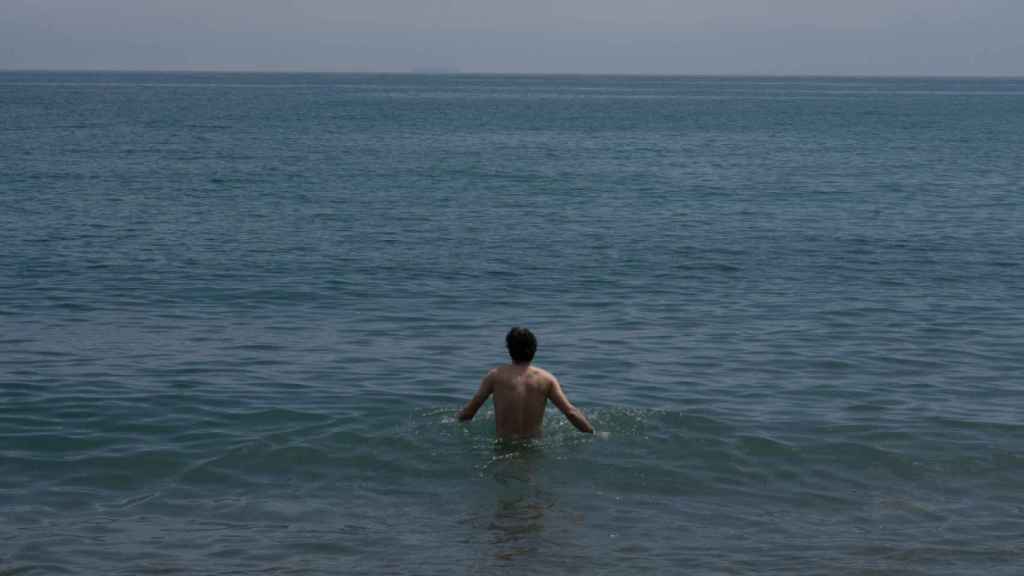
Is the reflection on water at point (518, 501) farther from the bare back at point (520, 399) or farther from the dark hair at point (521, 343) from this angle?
the dark hair at point (521, 343)

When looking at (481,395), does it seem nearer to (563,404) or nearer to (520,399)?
(520,399)

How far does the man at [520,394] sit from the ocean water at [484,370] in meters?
0.31

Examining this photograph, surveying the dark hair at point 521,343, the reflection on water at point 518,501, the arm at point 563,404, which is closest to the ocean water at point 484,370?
the reflection on water at point 518,501

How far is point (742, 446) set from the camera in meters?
14.3

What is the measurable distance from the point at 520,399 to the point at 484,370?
14.7 feet

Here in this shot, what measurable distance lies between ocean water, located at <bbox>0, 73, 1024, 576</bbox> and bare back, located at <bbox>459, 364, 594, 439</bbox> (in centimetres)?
26

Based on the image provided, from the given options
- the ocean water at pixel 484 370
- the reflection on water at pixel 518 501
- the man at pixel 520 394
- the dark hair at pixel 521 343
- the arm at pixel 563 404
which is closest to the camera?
the reflection on water at pixel 518 501

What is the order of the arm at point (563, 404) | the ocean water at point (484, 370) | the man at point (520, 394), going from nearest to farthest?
the ocean water at point (484, 370)
the man at point (520, 394)
the arm at point (563, 404)

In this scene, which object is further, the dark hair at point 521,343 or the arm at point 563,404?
the arm at point 563,404

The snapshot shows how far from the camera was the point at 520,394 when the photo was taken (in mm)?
13367

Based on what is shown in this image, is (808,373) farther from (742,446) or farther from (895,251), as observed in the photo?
(895,251)

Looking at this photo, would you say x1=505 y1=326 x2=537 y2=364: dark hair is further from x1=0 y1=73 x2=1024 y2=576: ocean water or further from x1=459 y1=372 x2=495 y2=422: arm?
x1=0 y1=73 x2=1024 y2=576: ocean water

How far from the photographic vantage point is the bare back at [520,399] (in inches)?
520

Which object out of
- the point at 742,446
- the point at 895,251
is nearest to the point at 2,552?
the point at 742,446
